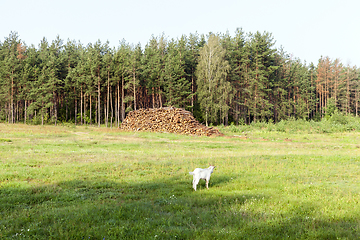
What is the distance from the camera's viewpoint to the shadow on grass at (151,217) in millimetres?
5242

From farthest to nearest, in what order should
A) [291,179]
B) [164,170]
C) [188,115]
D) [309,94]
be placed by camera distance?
[309,94] < [188,115] < [164,170] < [291,179]

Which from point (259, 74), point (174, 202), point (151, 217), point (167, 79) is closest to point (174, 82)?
point (167, 79)

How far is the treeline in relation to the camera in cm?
→ 5231

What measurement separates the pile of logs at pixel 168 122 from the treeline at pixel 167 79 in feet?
33.7

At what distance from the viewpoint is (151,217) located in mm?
6207

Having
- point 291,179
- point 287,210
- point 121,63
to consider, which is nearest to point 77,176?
point 287,210

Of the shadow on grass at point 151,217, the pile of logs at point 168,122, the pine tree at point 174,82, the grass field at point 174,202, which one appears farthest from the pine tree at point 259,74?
the shadow on grass at point 151,217

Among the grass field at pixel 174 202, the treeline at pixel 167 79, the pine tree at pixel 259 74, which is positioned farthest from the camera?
the pine tree at pixel 259 74

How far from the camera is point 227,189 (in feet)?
29.9

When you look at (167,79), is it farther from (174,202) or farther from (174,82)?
(174,202)

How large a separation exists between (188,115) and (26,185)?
2978cm

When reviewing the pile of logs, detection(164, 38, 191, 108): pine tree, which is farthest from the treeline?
the pile of logs

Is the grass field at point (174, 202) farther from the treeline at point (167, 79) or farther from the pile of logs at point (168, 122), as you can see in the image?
the treeline at point (167, 79)

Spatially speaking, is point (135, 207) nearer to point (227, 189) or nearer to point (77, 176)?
point (227, 189)
